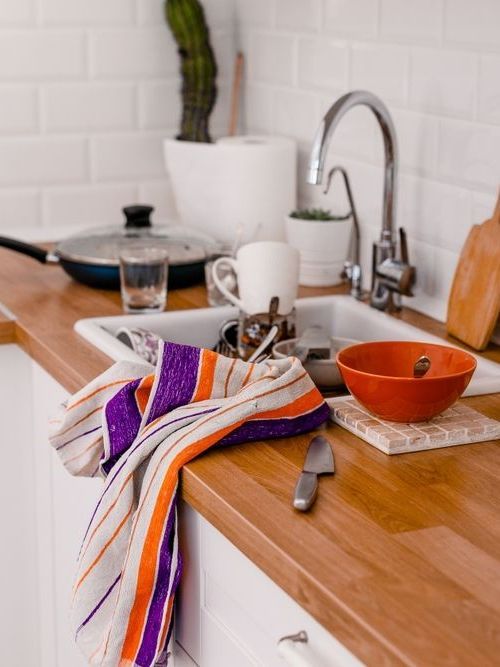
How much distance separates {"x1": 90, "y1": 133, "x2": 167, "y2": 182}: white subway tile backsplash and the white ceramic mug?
83 centimetres

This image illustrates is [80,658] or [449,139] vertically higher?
[449,139]

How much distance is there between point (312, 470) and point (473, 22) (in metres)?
0.89

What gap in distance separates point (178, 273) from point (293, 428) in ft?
2.62

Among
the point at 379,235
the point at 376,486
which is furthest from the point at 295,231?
the point at 376,486

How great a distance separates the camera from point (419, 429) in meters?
1.40

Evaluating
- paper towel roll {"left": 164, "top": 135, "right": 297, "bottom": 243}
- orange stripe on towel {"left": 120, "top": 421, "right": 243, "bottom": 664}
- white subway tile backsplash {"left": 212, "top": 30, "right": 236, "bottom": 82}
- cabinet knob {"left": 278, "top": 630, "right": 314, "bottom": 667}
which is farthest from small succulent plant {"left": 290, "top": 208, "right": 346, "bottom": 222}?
cabinet knob {"left": 278, "top": 630, "right": 314, "bottom": 667}

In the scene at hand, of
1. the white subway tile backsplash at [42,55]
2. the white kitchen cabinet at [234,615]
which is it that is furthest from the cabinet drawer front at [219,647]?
the white subway tile backsplash at [42,55]

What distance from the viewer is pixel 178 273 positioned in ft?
7.07

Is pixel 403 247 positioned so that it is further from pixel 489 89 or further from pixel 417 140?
pixel 489 89

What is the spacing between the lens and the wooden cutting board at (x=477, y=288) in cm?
174

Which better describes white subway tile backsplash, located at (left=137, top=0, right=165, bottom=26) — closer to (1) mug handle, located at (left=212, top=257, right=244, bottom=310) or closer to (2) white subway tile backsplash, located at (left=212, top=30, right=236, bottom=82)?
(2) white subway tile backsplash, located at (left=212, top=30, right=236, bottom=82)

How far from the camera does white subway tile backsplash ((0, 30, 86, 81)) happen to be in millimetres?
2500

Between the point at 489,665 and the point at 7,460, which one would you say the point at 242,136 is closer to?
the point at 7,460

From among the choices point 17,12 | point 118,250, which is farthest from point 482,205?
point 17,12
